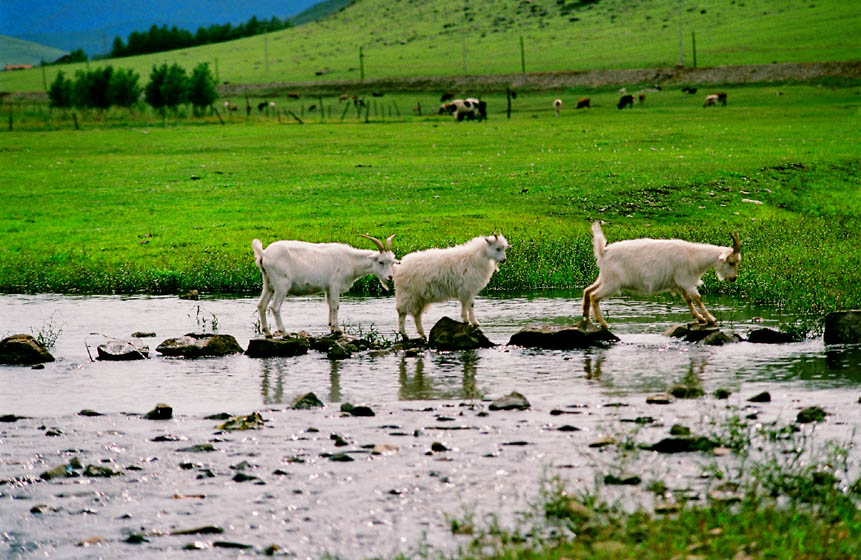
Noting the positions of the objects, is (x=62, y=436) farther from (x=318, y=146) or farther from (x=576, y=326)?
(x=318, y=146)

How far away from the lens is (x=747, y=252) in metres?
24.8

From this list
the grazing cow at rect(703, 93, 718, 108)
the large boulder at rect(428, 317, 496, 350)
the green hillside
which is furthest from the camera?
the green hillside

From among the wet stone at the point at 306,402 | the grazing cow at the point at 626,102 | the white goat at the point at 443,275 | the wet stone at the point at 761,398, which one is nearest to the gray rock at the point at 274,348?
the white goat at the point at 443,275

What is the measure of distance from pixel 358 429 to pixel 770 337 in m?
7.22

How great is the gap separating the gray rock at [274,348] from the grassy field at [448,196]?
7007 mm

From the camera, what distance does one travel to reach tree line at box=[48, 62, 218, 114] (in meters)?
99.9

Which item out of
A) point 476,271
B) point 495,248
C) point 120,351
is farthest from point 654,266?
point 120,351

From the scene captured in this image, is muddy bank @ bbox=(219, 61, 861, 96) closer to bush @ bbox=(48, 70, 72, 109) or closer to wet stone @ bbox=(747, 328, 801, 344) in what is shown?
bush @ bbox=(48, 70, 72, 109)

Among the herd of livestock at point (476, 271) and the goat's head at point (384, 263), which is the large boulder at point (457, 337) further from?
the goat's head at point (384, 263)

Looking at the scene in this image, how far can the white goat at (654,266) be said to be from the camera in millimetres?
17359

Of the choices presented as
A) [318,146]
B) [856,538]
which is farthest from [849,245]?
[318,146]

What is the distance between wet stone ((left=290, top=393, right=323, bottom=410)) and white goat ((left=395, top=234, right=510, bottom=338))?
187 inches

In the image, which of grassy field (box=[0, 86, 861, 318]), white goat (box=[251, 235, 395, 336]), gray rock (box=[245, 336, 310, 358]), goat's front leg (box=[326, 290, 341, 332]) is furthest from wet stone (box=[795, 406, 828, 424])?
goat's front leg (box=[326, 290, 341, 332])

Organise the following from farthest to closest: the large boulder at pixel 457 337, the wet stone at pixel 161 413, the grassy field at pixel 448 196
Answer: the grassy field at pixel 448 196 → the large boulder at pixel 457 337 → the wet stone at pixel 161 413
